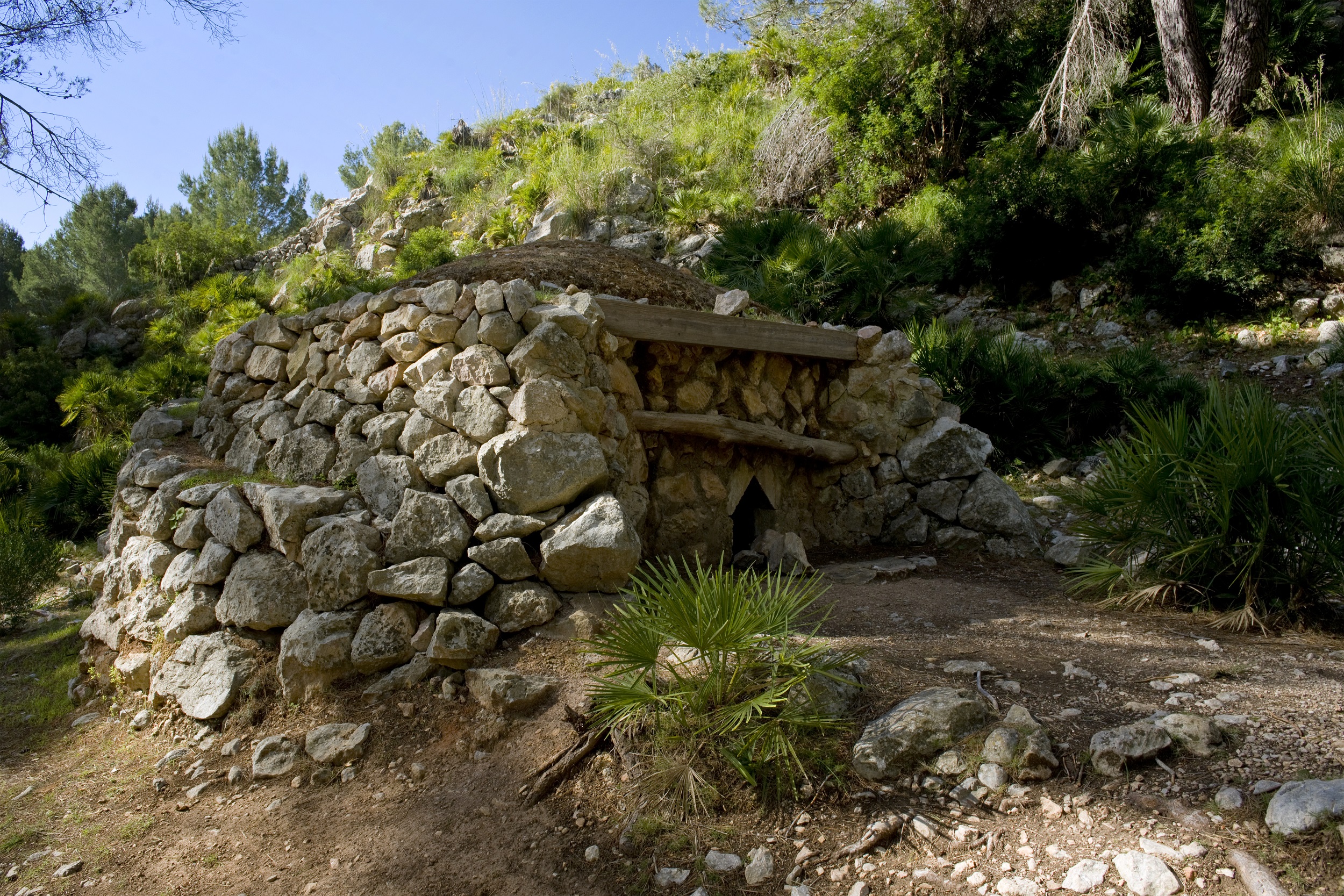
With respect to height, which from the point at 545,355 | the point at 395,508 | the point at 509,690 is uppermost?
the point at 545,355

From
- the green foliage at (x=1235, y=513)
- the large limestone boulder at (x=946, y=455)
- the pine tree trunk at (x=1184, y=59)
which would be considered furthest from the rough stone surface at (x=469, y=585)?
the pine tree trunk at (x=1184, y=59)

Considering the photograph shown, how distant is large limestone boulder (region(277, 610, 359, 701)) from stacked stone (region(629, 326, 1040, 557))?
2794 millimetres

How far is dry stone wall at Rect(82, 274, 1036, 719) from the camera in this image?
14.1 feet

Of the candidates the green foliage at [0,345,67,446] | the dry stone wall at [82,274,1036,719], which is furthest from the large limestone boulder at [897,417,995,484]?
the green foliage at [0,345,67,446]

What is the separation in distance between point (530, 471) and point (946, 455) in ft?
13.2

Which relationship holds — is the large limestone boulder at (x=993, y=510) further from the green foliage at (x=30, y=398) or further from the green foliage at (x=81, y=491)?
the green foliage at (x=30, y=398)

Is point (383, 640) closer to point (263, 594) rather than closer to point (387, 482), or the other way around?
point (263, 594)

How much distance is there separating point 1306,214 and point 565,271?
8.90m

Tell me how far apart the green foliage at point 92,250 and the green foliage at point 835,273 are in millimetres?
23265

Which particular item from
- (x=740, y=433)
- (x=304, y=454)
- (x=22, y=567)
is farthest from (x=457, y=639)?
(x=22, y=567)

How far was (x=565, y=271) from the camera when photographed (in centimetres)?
625

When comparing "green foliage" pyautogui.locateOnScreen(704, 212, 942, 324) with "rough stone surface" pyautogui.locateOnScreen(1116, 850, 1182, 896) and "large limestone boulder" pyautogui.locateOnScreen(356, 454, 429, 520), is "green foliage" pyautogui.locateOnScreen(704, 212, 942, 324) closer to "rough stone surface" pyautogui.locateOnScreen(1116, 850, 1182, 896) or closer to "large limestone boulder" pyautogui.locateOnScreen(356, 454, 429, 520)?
"large limestone boulder" pyautogui.locateOnScreen(356, 454, 429, 520)

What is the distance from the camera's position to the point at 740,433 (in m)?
6.16

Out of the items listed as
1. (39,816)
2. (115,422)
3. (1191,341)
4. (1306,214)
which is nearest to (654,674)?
(39,816)
